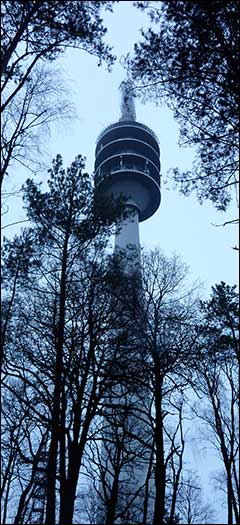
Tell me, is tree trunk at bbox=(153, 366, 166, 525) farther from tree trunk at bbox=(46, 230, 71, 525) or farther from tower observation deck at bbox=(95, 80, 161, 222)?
tower observation deck at bbox=(95, 80, 161, 222)

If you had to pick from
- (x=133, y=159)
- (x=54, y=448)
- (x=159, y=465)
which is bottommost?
(x=54, y=448)

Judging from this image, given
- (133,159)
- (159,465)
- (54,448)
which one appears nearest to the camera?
(54,448)

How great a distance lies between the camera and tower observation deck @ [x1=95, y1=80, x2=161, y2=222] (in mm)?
42156

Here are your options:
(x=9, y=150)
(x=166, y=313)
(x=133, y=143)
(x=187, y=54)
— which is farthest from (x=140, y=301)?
(x=133, y=143)

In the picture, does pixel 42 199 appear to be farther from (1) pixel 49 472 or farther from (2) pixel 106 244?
(1) pixel 49 472

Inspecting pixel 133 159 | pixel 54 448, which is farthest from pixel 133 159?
pixel 54 448

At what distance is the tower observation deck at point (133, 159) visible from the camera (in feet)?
138

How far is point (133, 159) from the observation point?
42188 millimetres

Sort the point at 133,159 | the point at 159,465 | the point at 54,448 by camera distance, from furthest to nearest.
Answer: the point at 133,159 < the point at 159,465 < the point at 54,448

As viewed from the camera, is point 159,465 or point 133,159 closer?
point 159,465

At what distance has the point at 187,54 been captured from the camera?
6.61 metres

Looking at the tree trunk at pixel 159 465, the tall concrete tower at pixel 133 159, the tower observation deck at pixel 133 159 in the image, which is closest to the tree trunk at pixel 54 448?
the tree trunk at pixel 159 465

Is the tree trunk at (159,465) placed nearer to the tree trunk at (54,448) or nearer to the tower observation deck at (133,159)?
the tree trunk at (54,448)

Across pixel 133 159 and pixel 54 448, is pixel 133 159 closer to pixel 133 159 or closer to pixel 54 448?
pixel 133 159
